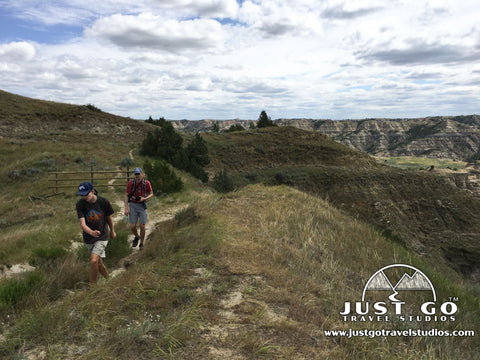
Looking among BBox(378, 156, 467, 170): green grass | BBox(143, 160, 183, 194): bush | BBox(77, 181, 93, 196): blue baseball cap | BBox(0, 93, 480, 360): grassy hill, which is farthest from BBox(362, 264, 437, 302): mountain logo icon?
BBox(378, 156, 467, 170): green grass

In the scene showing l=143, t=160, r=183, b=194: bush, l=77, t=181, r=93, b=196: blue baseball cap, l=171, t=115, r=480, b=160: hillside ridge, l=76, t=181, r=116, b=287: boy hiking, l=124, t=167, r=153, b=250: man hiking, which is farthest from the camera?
l=171, t=115, r=480, b=160: hillside ridge

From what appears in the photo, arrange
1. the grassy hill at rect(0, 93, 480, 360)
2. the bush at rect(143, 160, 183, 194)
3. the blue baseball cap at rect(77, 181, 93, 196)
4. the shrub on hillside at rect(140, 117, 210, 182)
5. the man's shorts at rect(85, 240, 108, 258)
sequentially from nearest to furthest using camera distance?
the grassy hill at rect(0, 93, 480, 360) < the blue baseball cap at rect(77, 181, 93, 196) < the man's shorts at rect(85, 240, 108, 258) < the bush at rect(143, 160, 183, 194) < the shrub on hillside at rect(140, 117, 210, 182)

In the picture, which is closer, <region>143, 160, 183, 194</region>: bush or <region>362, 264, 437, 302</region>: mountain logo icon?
<region>362, 264, 437, 302</region>: mountain logo icon

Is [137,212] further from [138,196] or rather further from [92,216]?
[92,216]

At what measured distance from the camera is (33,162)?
20.4 m

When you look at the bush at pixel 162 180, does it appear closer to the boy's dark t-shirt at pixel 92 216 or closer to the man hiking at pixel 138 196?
the man hiking at pixel 138 196

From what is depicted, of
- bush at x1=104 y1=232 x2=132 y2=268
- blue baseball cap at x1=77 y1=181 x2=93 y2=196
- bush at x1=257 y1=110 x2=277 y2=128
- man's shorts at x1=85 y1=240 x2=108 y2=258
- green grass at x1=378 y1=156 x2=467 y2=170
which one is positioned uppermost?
bush at x1=257 y1=110 x2=277 y2=128

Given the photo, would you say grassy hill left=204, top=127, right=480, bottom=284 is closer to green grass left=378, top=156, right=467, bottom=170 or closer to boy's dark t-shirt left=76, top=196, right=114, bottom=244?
boy's dark t-shirt left=76, top=196, right=114, bottom=244

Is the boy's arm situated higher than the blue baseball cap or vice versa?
the blue baseball cap

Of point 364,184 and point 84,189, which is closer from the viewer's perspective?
point 84,189
